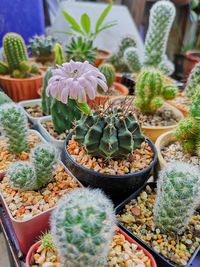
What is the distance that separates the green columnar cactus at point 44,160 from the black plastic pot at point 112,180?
0.16 ft

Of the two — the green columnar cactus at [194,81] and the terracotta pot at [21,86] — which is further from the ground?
the green columnar cactus at [194,81]

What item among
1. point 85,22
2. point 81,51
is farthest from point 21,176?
point 85,22

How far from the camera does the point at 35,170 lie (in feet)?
2.61

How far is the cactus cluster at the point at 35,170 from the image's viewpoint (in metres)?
0.75

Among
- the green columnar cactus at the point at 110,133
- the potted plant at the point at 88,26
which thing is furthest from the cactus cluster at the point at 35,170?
the potted plant at the point at 88,26

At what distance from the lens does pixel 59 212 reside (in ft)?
1.65

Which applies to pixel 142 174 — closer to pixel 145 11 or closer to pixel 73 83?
pixel 73 83

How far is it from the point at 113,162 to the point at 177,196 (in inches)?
8.9

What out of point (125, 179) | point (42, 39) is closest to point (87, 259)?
point (125, 179)

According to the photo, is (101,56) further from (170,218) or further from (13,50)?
(170,218)

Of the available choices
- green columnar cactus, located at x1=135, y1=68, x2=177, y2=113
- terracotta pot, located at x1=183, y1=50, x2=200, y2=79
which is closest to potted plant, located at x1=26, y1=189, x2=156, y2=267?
green columnar cactus, located at x1=135, y1=68, x2=177, y2=113

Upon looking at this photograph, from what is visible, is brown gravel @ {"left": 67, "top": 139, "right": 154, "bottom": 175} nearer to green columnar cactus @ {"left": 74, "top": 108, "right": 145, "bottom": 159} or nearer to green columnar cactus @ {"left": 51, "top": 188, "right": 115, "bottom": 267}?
green columnar cactus @ {"left": 74, "top": 108, "right": 145, "bottom": 159}

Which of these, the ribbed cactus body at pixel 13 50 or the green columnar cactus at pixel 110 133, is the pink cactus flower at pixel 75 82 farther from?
the ribbed cactus body at pixel 13 50

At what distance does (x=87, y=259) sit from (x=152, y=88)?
79 cm
